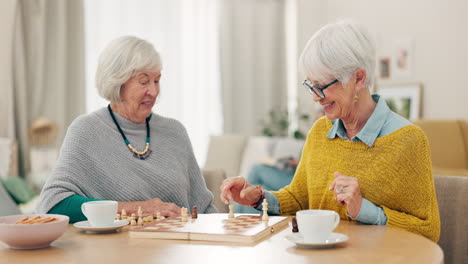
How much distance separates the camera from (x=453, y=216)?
1.84m

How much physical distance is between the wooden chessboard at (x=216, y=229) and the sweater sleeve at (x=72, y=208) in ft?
1.18

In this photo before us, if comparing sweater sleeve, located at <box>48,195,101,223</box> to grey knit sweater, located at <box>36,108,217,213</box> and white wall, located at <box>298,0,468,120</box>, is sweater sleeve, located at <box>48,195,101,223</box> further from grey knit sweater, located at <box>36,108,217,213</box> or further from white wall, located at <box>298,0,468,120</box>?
white wall, located at <box>298,0,468,120</box>

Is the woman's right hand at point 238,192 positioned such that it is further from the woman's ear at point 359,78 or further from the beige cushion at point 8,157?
the beige cushion at point 8,157

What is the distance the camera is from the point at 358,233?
1.44 m

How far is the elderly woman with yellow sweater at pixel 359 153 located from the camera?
1617mm

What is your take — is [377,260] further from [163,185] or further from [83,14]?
[83,14]

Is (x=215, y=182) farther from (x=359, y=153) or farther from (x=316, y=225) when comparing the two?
(x=316, y=225)

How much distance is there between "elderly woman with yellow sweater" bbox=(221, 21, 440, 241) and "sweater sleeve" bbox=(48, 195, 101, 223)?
1.51ft

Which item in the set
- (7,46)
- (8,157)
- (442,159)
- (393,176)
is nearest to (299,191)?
(393,176)

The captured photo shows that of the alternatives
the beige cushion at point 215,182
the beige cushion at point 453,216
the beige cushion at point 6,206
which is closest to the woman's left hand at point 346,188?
the beige cushion at point 453,216

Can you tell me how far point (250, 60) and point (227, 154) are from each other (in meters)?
1.84

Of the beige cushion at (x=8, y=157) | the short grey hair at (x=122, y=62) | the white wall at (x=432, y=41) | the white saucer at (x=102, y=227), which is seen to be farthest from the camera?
the beige cushion at (x=8, y=157)

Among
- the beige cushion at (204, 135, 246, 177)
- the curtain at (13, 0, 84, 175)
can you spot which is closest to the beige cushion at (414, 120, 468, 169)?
the beige cushion at (204, 135, 246, 177)

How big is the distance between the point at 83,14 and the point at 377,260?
5.51m
